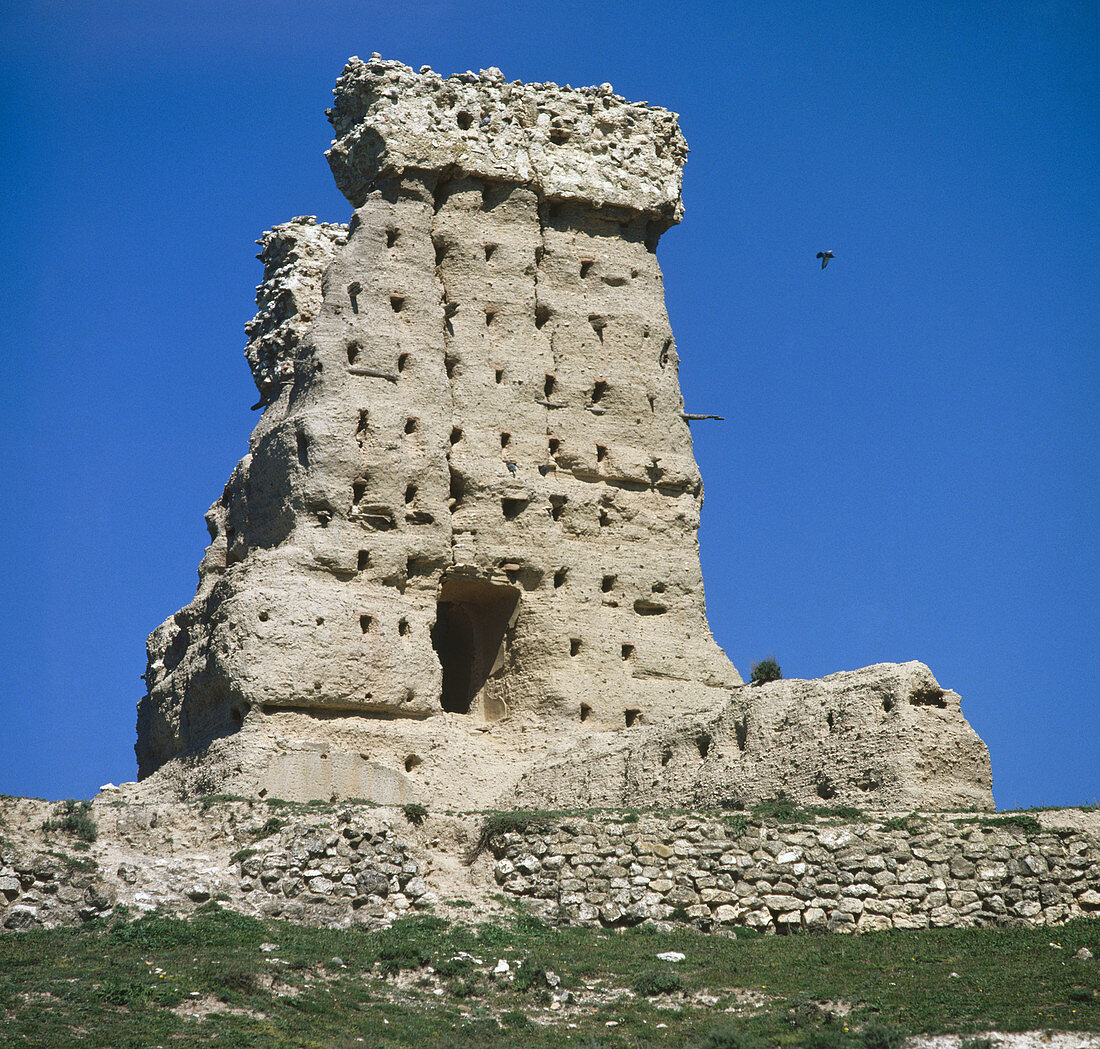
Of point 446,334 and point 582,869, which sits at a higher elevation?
point 446,334

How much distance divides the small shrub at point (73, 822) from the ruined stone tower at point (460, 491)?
4080 mm

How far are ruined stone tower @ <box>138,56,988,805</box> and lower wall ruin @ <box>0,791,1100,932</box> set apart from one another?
2.92 meters

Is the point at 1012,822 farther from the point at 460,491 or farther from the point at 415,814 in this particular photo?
the point at 460,491

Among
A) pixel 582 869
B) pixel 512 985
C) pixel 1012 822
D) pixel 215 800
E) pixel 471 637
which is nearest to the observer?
pixel 512 985

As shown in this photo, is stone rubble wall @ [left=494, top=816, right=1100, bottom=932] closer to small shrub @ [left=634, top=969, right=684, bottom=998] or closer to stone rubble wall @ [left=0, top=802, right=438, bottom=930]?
stone rubble wall @ [left=0, top=802, right=438, bottom=930]

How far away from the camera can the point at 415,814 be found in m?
27.2

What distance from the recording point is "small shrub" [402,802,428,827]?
89.1ft

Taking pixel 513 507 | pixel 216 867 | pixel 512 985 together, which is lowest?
pixel 512 985

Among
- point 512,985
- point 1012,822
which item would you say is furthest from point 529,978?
point 1012,822

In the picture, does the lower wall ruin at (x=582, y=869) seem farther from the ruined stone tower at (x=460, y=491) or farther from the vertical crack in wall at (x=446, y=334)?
the vertical crack in wall at (x=446, y=334)

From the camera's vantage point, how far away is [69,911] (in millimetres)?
22578

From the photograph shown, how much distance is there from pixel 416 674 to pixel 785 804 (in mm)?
8560

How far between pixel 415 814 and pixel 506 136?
16.4m

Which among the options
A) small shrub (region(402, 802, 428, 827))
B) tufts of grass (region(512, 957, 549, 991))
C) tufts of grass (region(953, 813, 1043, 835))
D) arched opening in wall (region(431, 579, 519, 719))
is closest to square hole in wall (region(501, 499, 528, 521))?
arched opening in wall (region(431, 579, 519, 719))
